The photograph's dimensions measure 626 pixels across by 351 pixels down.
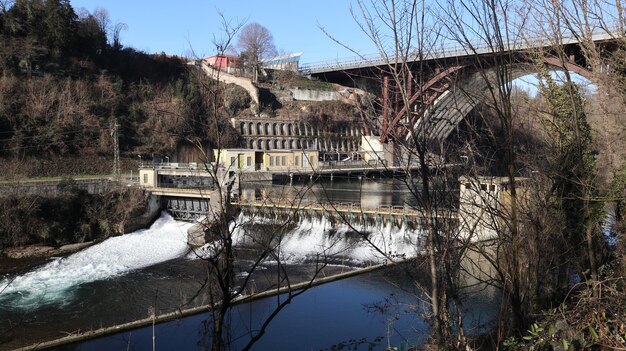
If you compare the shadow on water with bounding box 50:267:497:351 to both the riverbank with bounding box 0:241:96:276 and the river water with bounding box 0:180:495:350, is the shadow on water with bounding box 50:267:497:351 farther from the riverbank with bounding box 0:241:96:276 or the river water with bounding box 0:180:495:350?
the riverbank with bounding box 0:241:96:276

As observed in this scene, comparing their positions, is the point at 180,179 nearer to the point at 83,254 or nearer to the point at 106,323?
the point at 83,254

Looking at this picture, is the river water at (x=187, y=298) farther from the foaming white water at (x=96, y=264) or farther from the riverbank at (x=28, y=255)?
the riverbank at (x=28, y=255)

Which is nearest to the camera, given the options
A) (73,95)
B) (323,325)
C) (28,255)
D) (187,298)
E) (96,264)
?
(323,325)

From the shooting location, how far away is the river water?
360 inches

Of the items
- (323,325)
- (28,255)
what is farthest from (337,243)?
(28,255)

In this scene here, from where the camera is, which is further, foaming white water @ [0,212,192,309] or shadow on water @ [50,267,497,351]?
foaming white water @ [0,212,192,309]

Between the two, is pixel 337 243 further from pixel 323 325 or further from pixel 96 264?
pixel 96 264

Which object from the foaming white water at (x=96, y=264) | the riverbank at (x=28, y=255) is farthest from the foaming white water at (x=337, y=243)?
the riverbank at (x=28, y=255)

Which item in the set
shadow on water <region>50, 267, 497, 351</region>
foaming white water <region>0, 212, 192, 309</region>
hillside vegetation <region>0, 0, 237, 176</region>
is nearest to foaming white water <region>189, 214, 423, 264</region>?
foaming white water <region>0, 212, 192, 309</region>

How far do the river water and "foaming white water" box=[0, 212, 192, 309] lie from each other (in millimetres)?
28

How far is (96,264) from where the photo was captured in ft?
47.8

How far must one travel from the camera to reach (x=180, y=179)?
24.8 m

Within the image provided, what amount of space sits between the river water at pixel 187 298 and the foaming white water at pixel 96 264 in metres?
0.03

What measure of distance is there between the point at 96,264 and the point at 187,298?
14.8 feet
